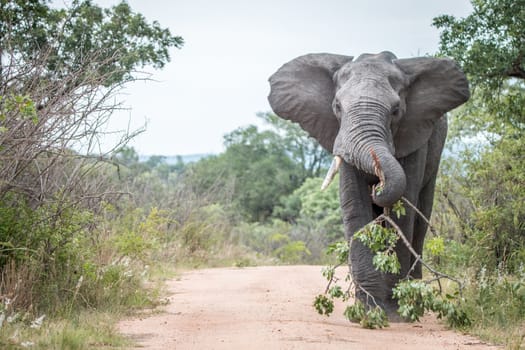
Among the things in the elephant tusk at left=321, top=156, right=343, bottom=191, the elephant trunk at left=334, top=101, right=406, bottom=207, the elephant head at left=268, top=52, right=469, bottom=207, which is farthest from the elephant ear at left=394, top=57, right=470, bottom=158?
the elephant tusk at left=321, top=156, right=343, bottom=191

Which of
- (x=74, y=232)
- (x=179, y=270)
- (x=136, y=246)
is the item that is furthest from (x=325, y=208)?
(x=74, y=232)

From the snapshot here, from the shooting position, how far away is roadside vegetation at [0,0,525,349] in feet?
25.4

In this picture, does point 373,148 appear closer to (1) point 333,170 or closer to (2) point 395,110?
(1) point 333,170

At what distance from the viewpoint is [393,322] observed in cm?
927

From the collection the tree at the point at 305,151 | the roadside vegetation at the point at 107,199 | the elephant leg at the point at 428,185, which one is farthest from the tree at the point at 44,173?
the tree at the point at 305,151

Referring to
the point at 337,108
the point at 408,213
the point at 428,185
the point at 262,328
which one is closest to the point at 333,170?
the point at 337,108

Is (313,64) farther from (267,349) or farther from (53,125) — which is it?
(267,349)

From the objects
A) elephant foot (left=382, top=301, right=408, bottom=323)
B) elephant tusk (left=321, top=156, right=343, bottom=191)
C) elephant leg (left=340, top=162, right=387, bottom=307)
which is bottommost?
elephant foot (left=382, top=301, right=408, bottom=323)

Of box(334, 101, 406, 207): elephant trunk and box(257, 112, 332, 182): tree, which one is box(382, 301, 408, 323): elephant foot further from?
box(257, 112, 332, 182): tree

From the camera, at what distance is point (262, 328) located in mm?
7762

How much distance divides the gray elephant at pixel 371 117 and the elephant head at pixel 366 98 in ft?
0.04

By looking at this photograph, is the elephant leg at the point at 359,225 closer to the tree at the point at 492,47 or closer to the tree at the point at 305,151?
the tree at the point at 492,47

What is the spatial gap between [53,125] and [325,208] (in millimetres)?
30871

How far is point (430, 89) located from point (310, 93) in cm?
141
